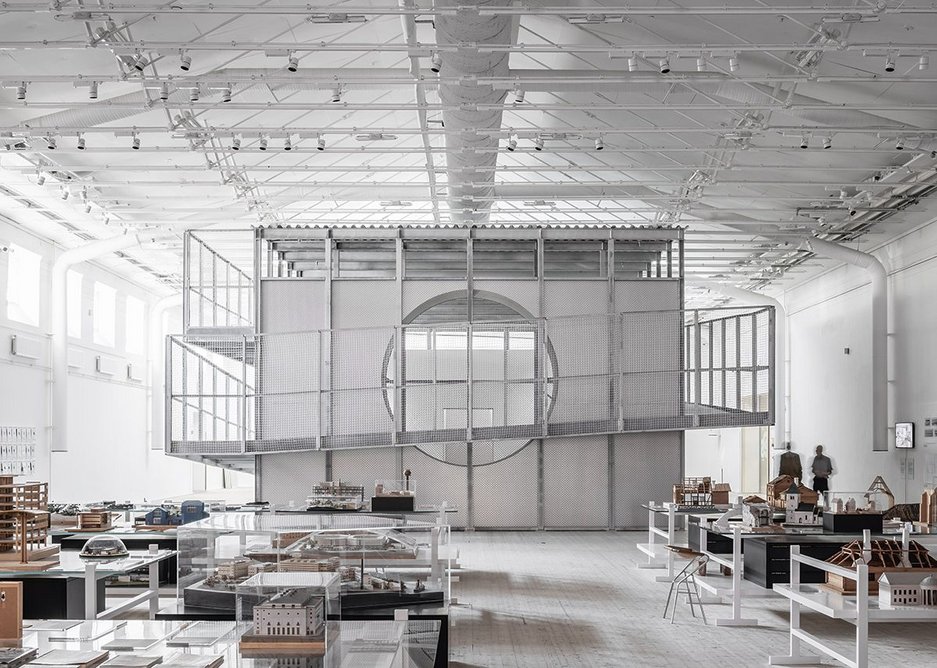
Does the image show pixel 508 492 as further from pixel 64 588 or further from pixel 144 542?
pixel 64 588

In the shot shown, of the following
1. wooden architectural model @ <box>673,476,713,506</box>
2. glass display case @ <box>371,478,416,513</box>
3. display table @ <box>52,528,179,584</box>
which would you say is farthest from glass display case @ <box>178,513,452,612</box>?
wooden architectural model @ <box>673,476,713,506</box>

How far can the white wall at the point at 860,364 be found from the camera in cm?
2208

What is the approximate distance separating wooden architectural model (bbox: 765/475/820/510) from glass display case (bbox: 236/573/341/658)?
398 inches

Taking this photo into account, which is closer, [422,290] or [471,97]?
[471,97]

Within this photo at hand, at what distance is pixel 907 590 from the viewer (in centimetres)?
855

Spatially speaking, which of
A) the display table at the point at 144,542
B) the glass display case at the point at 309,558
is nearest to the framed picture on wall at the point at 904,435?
the display table at the point at 144,542

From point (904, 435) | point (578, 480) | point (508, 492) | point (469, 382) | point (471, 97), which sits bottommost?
point (508, 492)

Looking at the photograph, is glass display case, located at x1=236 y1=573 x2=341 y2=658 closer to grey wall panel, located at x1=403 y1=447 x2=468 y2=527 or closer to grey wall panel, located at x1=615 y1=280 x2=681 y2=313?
grey wall panel, located at x1=403 y1=447 x2=468 y2=527

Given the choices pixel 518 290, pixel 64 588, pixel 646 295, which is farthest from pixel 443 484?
pixel 64 588

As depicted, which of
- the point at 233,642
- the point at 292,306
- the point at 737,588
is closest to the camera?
the point at 233,642

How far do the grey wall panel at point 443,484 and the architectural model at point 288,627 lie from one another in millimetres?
16643

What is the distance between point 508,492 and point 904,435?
27.7 feet

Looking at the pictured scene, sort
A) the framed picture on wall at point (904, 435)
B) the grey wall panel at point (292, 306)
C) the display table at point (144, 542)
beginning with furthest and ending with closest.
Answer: the framed picture on wall at point (904, 435)
the grey wall panel at point (292, 306)
the display table at point (144, 542)

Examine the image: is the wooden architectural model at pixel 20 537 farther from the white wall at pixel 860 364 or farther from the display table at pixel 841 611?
the white wall at pixel 860 364
